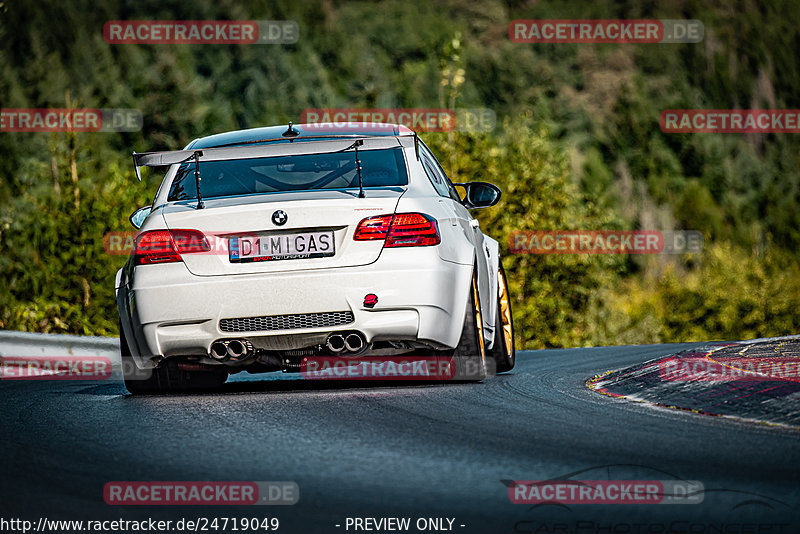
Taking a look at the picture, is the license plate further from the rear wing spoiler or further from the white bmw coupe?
the rear wing spoiler

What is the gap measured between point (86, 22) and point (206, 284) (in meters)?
113

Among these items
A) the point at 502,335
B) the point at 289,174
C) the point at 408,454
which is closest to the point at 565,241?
the point at 502,335

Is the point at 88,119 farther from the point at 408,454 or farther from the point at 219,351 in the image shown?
the point at 408,454

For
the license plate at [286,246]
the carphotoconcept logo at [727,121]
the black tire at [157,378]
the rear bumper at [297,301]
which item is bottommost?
the black tire at [157,378]

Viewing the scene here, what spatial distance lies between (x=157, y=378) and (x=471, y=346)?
1.99 meters

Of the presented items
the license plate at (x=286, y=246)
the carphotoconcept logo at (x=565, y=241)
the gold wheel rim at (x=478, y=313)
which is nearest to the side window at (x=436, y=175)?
the gold wheel rim at (x=478, y=313)

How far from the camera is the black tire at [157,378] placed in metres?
7.55

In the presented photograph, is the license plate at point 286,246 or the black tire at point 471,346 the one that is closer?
the license plate at point 286,246

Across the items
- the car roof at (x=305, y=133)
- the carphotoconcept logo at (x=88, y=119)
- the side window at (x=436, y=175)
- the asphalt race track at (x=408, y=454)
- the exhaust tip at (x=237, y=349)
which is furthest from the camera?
the carphotoconcept logo at (x=88, y=119)

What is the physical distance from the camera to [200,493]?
14.3 ft

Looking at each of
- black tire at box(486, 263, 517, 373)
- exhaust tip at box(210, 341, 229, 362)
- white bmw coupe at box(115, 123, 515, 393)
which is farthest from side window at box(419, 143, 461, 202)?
exhaust tip at box(210, 341, 229, 362)

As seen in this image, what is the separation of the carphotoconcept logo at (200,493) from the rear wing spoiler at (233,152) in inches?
130

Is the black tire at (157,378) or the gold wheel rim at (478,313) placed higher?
the gold wheel rim at (478,313)

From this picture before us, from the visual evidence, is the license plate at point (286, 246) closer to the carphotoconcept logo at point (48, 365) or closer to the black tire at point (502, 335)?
the black tire at point (502, 335)
